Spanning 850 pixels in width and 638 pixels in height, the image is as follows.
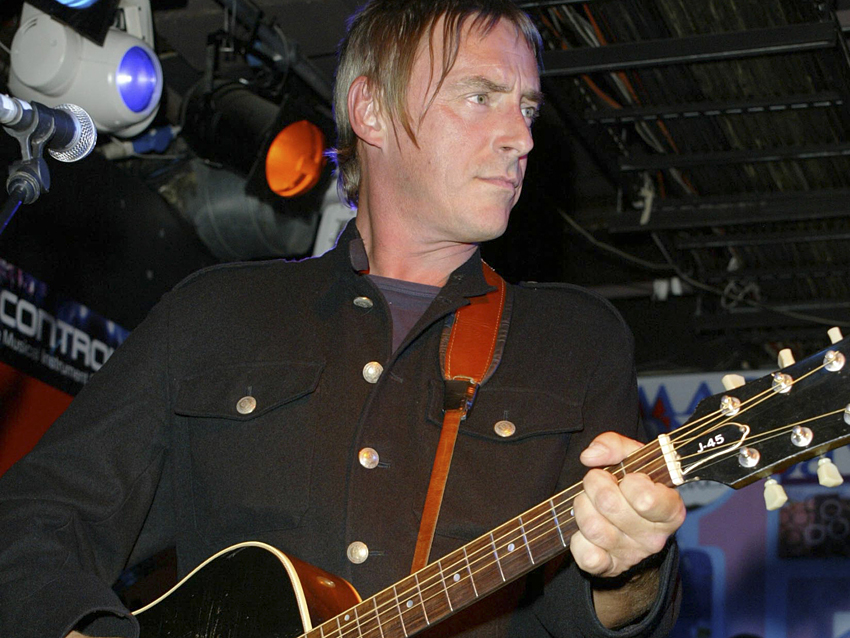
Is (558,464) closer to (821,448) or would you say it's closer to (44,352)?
(821,448)

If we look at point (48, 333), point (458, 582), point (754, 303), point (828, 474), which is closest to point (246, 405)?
point (458, 582)

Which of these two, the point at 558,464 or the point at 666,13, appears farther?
the point at 666,13

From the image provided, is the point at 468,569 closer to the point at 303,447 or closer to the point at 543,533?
the point at 543,533

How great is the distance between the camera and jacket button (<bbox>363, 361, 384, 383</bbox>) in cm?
223

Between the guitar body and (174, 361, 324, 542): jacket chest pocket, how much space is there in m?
Answer: 0.12

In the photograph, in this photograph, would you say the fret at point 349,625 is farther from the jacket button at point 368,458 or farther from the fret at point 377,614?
the jacket button at point 368,458

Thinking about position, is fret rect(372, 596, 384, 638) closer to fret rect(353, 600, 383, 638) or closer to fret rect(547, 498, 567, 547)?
fret rect(353, 600, 383, 638)

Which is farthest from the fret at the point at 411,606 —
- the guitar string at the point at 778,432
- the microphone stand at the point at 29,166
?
the microphone stand at the point at 29,166

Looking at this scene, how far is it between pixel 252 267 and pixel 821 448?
1385 millimetres

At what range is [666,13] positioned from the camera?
14.0 ft

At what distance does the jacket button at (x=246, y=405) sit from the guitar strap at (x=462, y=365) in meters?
0.41

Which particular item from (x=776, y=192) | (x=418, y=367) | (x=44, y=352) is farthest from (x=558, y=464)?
(x=776, y=192)

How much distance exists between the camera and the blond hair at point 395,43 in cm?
256

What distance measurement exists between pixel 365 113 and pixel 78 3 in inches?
71.3
